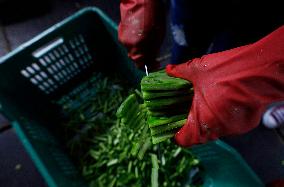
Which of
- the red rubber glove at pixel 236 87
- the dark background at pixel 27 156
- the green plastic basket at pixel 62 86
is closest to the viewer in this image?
the red rubber glove at pixel 236 87

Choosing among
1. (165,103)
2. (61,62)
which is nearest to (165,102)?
(165,103)

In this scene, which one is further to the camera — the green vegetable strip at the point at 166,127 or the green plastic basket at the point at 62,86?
the green plastic basket at the point at 62,86

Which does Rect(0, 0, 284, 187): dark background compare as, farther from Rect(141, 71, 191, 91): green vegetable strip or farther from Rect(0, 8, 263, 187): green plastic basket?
Rect(141, 71, 191, 91): green vegetable strip

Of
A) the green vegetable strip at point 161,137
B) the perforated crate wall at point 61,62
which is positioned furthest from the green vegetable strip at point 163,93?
the perforated crate wall at point 61,62

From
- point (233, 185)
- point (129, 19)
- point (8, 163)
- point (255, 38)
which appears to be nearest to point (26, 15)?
point (8, 163)

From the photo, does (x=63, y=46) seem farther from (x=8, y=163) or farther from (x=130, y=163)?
(x=8, y=163)

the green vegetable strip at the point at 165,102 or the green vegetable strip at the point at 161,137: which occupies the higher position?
the green vegetable strip at the point at 165,102

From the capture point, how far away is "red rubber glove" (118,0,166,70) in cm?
137

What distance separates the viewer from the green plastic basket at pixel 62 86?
59.0 inches

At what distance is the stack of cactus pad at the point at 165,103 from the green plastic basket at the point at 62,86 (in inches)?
16.4

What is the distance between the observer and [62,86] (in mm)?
1884

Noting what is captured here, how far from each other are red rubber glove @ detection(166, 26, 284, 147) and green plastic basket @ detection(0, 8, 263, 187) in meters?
0.47

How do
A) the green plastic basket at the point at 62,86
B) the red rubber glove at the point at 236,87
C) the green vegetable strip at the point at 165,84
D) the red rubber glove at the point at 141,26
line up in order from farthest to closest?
1. the green plastic basket at the point at 62,86
2. the red rubber glove at the point at 141,26
3. the green vegetable strip at the point at 165,84
4. the red rubber glove at the point at 236,87

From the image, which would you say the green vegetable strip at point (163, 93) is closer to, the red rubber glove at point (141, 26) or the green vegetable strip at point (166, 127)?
the green vegetable strip at point (166, 127)
